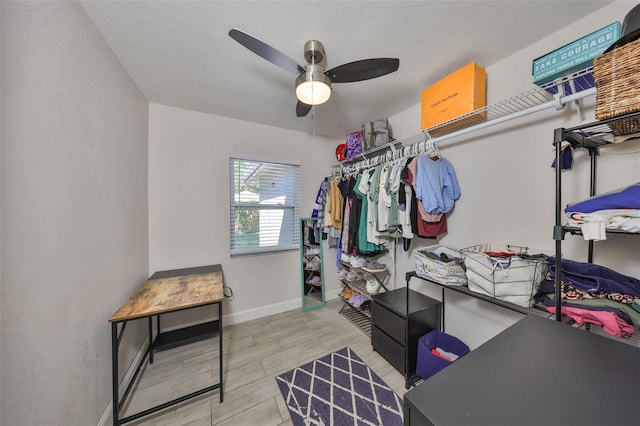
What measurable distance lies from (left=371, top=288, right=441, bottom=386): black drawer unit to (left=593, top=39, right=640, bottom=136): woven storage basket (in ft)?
4.86

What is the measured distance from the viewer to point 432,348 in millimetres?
1707

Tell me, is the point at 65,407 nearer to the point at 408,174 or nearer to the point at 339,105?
the point at 408,174

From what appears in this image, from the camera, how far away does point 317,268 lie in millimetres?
2994

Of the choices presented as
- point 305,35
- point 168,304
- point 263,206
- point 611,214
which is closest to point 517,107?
point 611,214

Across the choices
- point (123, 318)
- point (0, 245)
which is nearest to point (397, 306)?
point (123, 318)

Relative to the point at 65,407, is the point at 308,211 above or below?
above

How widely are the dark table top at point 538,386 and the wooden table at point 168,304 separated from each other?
51.5 inches

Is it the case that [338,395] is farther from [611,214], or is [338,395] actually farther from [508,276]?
[611,214]

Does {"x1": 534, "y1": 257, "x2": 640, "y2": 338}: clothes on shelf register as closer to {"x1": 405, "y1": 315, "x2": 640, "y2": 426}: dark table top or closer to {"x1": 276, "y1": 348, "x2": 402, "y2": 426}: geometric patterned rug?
{"x1": 405, "y1": 315, "x2": 640, "y2": 426}: dark table top

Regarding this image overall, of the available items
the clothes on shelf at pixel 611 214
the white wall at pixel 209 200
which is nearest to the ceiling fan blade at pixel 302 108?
the white wall at pixel 209 200

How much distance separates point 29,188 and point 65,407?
99 cm

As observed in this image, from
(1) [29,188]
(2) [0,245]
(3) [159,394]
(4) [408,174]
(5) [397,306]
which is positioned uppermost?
(4) [408,174]

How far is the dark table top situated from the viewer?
0.44m

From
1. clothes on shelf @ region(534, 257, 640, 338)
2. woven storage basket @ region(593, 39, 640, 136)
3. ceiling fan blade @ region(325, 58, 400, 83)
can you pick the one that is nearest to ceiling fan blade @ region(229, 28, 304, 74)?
ceiling fan blade @ region(325, 58, 400, 83)
